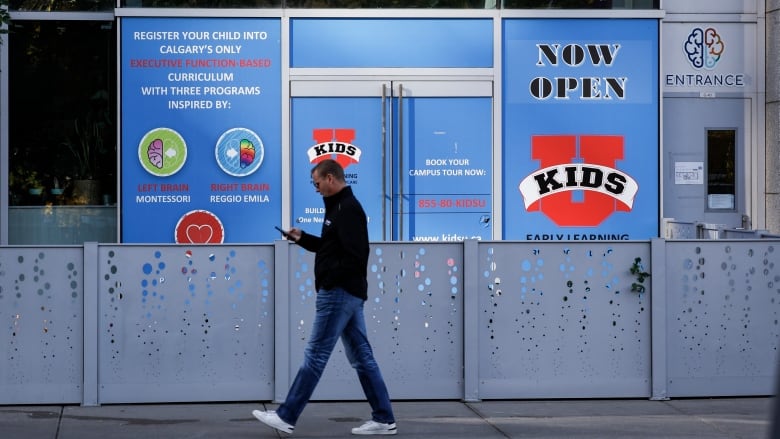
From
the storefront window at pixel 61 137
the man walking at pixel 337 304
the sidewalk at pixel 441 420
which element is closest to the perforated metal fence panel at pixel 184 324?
the sidewalk at pixel 441 420

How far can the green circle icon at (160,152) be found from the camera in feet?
45.5

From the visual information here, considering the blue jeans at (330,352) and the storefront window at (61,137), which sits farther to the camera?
the storefront window at (61,137)

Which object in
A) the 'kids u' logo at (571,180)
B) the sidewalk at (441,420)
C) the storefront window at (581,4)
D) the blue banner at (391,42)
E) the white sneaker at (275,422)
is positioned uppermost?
the storefront window at (581,4)

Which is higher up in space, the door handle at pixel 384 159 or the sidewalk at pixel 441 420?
the door handle at pixel 384 159

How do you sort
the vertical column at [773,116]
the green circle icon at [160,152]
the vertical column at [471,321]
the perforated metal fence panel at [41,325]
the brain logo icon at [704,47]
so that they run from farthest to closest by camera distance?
1. the brain logo icon at [704,47]
2. the vertical column at [773,116]
3. the green circle icon at [160,152]
4. the vertical column at [471,321]
5. the perforated metal fence panel at [41,325]

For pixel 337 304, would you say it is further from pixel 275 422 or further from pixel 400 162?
pixel 400 162

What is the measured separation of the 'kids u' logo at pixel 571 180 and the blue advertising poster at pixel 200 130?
2991mm

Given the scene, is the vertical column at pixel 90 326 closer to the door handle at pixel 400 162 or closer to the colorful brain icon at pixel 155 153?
the colorful brain icon at pixel 155 153

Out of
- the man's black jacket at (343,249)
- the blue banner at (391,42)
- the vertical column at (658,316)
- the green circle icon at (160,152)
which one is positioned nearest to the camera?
the man's black jacket at (343,249)

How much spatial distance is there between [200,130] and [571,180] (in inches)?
169

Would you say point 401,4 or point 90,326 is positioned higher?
point 401,4

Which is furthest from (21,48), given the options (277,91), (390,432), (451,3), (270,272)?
(390,432)

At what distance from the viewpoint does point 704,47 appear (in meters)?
15.1

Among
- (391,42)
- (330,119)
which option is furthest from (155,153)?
(391,42)
